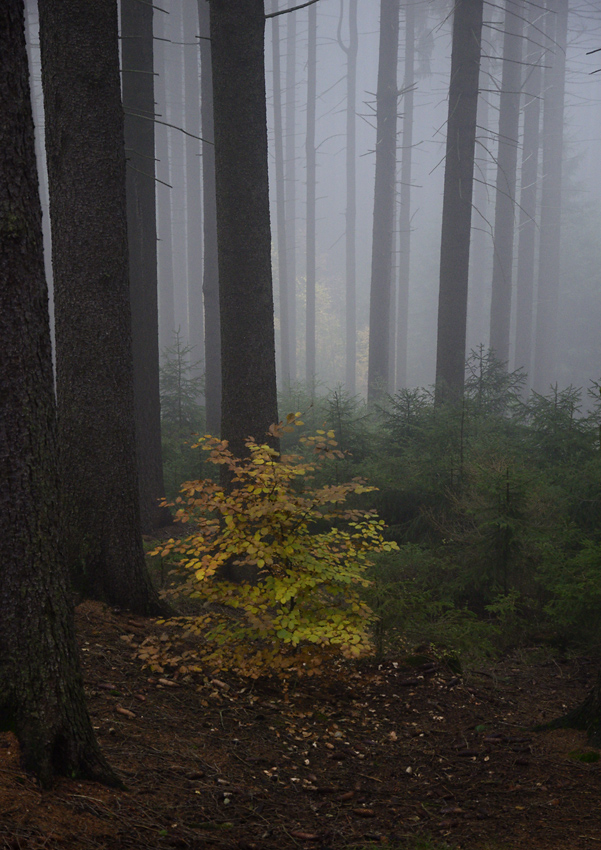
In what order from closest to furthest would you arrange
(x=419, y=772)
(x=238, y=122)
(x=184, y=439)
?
(x=419, y=772), (x=238, y=122), (x=184, y=439)

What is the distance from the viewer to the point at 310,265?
36094mm

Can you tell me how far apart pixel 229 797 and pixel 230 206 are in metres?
5.92

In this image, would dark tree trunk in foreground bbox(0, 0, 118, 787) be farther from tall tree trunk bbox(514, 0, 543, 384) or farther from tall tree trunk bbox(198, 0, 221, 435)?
tall tree trunk bbox(514, 0, 543, 384)

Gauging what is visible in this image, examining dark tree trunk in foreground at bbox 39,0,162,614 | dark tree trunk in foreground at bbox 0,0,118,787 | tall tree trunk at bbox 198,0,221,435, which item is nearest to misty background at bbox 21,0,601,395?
tall tree trunk at bbox 198,0,221,435

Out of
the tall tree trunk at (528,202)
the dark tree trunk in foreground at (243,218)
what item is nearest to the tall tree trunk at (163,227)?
the tall tree trunk at (528,202)

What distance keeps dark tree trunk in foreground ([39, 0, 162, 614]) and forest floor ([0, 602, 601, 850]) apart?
0.54 metres

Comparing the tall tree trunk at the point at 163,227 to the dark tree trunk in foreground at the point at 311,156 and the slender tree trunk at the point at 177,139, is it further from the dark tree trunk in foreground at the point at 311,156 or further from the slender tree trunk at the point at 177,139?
the dark tree trunk in foreground at the point at 311,156

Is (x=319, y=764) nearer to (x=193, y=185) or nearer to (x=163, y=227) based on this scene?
(x=163, y=227)

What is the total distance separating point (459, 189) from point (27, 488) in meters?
12.1

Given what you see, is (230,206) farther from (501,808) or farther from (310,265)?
(310,265)

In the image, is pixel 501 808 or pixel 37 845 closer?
pixel 37 845

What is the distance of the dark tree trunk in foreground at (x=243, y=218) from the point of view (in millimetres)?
6863

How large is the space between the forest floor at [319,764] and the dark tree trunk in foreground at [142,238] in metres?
4.81

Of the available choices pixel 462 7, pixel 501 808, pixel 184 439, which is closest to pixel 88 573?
pixel 501 808
